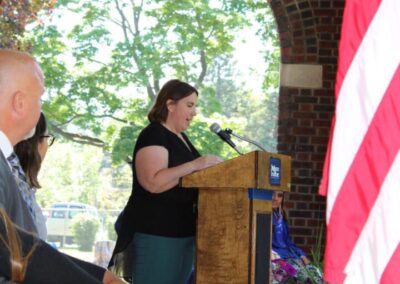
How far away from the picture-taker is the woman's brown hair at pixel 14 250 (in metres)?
1.49

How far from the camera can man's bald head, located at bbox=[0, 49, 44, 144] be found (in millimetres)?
1821

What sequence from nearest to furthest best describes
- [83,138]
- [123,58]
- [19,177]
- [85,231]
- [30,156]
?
1. [19,177]
2. [30,156]
3. [123,58]
4. [83,138]
5. [85,231]

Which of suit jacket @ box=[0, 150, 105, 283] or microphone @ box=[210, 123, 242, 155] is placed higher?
microphone @ box=[210, 123, 242, 155]

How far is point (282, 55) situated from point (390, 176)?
5282 millimetres

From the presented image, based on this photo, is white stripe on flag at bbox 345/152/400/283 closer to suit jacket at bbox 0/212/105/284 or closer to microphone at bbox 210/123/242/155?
suit jacket at bbox 0/212/105/284

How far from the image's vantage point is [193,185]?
3750 millimetres

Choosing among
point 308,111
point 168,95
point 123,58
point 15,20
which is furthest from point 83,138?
point 168,95

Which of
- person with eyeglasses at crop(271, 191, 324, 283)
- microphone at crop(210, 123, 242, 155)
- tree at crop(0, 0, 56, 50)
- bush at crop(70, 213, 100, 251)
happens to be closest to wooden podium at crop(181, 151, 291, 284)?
microphone at crop(210, 123, 242, 155)

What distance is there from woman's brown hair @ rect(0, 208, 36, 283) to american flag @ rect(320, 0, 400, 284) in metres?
0.99

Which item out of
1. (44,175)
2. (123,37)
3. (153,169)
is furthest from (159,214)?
(44,175)

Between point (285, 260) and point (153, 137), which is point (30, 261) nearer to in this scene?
point (153, 137)

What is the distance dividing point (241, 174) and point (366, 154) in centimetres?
144

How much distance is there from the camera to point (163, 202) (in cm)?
409

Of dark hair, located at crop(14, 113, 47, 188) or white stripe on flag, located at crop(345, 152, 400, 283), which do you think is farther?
dark hair, located at crop(14, 113, 47, 188)
